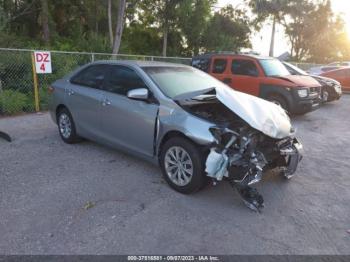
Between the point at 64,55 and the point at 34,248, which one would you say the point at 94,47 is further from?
the point at 34,248

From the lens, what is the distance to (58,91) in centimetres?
628

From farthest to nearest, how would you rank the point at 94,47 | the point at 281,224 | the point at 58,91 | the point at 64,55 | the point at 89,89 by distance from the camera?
the point at 94,47 → the point at 64,55 → the point at 58,91 → the point at 89,89 → the point at 281,224

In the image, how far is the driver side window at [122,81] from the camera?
488cm

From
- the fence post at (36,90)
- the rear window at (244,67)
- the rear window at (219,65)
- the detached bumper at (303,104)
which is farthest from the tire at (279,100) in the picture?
the fence post at (36,90)

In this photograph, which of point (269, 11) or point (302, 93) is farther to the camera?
point (269, 11)

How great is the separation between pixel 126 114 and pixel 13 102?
5652 mm

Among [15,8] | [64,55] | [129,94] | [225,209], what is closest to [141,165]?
[129,94]

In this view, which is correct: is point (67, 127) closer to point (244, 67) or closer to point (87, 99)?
point (87, 99)

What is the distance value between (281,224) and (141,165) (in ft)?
7.60

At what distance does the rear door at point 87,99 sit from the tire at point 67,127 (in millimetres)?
174

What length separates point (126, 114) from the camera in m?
4.84

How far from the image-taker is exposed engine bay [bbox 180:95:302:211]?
3785mm

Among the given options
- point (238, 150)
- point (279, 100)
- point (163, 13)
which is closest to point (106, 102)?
point (238, 150)

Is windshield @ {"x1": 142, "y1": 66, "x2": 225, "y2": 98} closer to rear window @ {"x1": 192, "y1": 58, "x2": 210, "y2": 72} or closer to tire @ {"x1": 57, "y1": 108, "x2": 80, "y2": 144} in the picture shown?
tire @ {"x1": 57, "y1": 108, "x2": 80, "y2": 144}
